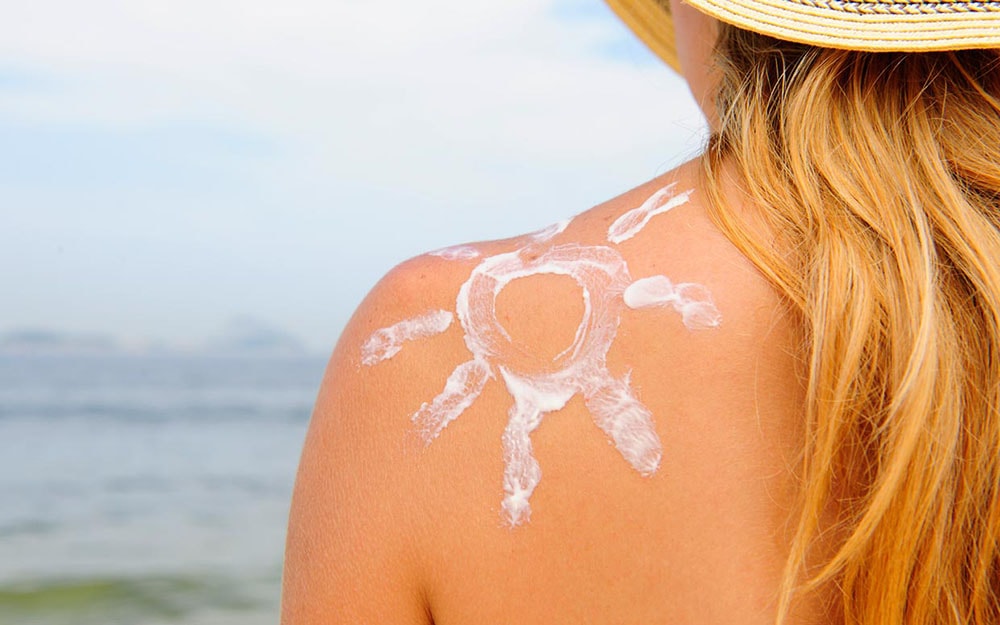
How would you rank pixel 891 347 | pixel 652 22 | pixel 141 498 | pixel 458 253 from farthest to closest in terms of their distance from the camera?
pixel 141 498, pixel 652 22, pixel 458 253, pixel 891 347

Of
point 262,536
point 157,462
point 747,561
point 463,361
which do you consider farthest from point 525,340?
point 157,462

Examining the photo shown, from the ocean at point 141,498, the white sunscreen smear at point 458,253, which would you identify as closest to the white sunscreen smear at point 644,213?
the white sunscreen smear at point 458,253

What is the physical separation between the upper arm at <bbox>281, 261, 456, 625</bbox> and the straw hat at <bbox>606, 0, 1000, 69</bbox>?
1.39ft

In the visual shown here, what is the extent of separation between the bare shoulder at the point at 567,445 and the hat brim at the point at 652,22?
40.5 inches

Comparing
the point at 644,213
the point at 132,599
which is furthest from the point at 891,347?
the point at 132,599

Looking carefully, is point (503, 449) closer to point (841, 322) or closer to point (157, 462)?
point (841, 322)

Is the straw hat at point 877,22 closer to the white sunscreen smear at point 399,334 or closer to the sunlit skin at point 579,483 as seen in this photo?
the sunlit skin at point 579,483

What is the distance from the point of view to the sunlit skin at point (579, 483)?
81cm

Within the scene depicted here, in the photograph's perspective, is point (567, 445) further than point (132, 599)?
No

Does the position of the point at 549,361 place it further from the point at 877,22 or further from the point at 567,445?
the point at 877,22

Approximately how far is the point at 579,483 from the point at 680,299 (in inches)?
7.7

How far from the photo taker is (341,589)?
856 millimetres

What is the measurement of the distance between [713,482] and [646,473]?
0.06m

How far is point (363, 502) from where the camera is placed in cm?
84
